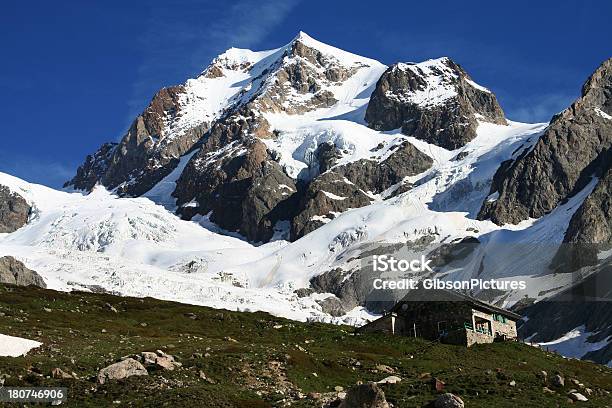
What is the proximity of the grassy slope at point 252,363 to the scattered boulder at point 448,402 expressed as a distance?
1656mm

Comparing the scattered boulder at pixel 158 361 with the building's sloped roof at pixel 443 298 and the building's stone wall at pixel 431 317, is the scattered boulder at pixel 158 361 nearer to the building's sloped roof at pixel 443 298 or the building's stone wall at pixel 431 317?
the building's stone wall at pixel 431 317

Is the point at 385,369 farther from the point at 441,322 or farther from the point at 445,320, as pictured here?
the point at 441,322

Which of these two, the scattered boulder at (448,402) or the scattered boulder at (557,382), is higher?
the scattered boulder at (557,382)

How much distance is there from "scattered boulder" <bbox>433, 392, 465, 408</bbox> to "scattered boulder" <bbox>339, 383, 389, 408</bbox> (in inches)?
138

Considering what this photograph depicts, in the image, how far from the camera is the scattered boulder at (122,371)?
51656 mm

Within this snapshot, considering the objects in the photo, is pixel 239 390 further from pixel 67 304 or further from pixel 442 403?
pixel 67 304

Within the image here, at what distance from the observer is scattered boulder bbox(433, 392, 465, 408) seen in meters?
44.7

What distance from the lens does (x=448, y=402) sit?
147ft

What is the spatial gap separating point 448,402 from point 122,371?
1980cm

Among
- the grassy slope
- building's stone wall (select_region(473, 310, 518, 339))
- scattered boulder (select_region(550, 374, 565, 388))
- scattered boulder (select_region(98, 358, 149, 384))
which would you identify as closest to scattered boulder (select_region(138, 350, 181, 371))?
the grassy slope

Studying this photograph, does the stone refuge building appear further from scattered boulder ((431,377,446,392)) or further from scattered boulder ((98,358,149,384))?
scattered boulder ((98,358,149,384))

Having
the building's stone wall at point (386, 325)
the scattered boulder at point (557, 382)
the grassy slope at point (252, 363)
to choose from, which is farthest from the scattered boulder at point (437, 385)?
the building's stone wall at point (386, 325)

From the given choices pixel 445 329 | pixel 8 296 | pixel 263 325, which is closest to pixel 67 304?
pixel 8 296

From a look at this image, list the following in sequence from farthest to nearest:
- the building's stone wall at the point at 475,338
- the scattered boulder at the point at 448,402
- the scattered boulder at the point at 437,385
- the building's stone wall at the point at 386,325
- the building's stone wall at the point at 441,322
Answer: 1. the building's stone wall at the point at 386,325
2. the building's stone wall at the point at 441,322
3. the building's stone wall at the point at 475,338
4. the scattered boulder at the point at 437,385
5. the scattered boulder at the point at 448,402
